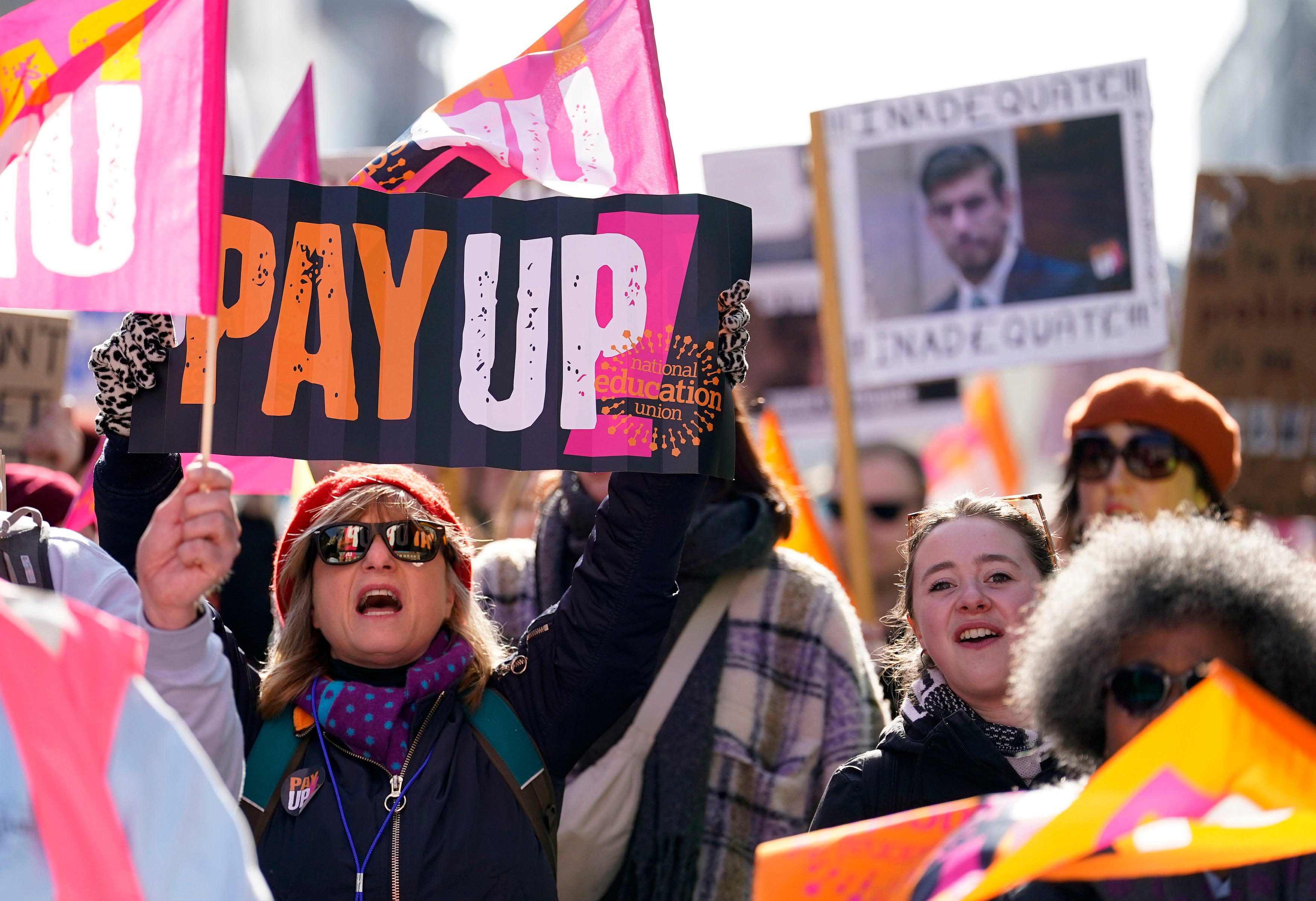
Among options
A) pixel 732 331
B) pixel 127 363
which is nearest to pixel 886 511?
pixel 732 331

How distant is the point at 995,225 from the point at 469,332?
280 centimetres

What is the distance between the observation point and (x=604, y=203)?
2.45m

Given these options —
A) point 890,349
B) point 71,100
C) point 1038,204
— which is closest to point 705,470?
point 71,100

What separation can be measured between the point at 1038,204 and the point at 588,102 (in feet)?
7.97

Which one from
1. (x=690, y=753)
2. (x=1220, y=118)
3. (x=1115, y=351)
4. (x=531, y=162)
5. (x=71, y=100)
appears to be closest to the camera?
(x=71, y=100)

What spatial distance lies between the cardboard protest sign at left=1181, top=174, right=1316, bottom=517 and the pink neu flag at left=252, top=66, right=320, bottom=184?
3.19 meters

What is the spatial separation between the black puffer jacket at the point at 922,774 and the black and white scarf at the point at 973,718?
0.05 feet

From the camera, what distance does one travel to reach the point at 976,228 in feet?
15.6

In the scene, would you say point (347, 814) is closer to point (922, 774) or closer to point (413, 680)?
point (413, 680)

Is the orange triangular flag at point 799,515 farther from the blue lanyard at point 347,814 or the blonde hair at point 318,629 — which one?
the blue lanyard at point 347,814

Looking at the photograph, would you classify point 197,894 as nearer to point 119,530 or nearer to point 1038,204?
point 119,530

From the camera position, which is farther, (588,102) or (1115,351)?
(1115,351)

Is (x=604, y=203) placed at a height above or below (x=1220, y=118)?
below

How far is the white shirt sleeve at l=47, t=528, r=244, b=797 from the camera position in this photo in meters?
1.95
